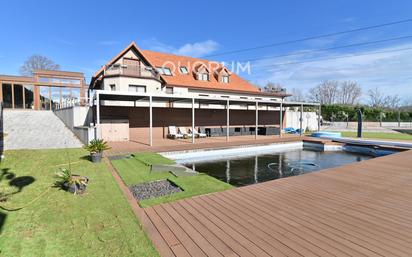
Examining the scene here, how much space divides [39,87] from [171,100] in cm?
1602

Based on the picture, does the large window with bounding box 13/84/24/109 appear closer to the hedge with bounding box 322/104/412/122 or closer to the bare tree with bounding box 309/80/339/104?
the hedge with bounding box 322/104/412/122

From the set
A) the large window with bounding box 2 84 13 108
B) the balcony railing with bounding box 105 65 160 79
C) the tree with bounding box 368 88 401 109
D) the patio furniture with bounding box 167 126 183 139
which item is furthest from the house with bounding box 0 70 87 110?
the tree with bounding box 368 88 401 109

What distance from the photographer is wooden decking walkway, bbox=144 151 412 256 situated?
101 inches

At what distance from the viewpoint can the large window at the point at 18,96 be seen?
22625 millimetres

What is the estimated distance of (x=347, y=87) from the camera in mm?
52000

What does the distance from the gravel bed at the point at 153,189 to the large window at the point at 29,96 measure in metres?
24.8

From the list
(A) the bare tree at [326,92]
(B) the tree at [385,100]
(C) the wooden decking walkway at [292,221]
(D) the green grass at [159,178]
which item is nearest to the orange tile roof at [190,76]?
(D) the green grass at [159,178]

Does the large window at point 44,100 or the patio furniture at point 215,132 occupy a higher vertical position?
the large window at point 44,100

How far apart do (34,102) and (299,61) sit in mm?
28432

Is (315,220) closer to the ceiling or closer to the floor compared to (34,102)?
closer to the floor

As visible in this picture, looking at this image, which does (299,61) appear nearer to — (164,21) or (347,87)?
(164,21)

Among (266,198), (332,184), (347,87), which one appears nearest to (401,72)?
(347,87)

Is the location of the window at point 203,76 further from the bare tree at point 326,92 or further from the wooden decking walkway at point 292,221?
the bare tree at point 326,92

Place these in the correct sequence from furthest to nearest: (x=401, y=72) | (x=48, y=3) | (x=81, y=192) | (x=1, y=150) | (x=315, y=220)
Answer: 1. (x=401, y=72)
2. (x=48, y=3)
3. (x=1, y=150)
4. (x=81, y=192)
5. (x=315, y=220)
